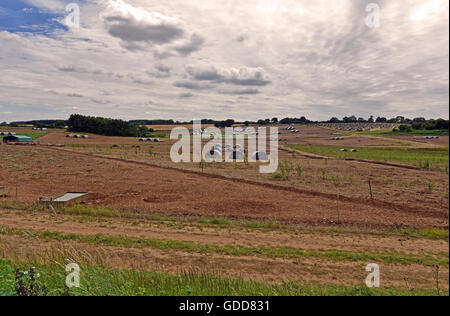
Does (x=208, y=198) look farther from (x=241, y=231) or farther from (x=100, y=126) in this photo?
(x=100, y=126)

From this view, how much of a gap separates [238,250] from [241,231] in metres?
2.17

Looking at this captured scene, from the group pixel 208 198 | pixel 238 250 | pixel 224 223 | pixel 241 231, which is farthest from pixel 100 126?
pixel 238 250

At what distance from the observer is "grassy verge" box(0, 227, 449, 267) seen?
7703 millimetres

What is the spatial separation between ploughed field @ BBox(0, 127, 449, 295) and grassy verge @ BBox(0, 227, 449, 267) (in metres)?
0.03

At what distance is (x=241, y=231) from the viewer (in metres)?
10.5

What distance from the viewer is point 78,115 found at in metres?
84.0

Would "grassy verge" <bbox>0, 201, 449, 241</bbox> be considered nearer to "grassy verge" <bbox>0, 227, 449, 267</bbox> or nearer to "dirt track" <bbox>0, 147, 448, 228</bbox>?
"dirt track" <bbox>0, 147, 448, 228</bbox>

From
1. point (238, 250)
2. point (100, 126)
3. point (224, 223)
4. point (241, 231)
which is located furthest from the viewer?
point (100, 126)

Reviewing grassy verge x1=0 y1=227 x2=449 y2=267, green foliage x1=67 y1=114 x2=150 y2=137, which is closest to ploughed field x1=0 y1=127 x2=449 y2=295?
grassy verge x1=0 y1=227 x2=449 y2=267

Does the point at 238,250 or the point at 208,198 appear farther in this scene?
the point at 208,198

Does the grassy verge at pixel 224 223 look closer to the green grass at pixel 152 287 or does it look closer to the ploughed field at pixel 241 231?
the ploughed field at pixel 241 231

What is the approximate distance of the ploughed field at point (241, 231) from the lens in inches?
229
